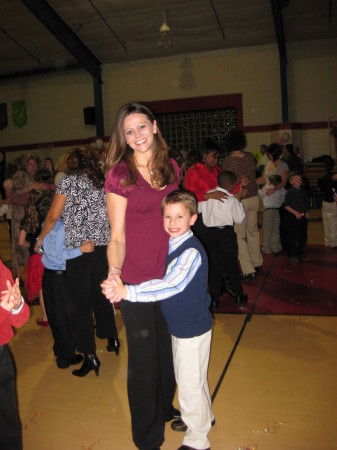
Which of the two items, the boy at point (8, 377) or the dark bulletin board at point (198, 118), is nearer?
the boy at point (8, 377)

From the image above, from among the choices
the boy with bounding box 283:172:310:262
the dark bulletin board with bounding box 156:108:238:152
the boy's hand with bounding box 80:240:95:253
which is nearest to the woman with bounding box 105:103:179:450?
the boy's hand with bounding box 80:240:95:253

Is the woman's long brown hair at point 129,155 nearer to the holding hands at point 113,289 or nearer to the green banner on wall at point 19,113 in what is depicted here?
the holding hands at point 113,289

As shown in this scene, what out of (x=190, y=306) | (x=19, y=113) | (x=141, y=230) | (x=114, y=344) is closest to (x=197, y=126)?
(x=19, y=113)

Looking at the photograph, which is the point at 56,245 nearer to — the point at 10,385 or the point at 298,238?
the point at 10,385

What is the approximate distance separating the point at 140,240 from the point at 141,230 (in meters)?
0.05

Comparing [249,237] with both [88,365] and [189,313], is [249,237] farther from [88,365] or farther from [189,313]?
[189,313]

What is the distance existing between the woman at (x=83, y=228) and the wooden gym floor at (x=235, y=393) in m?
0.33

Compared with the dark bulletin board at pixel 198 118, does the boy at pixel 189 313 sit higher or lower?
lower

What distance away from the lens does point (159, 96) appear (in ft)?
41.7

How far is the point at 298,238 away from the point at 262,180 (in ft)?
3.15

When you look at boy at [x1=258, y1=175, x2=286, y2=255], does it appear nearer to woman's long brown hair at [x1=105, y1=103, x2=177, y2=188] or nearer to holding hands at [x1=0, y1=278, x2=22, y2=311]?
woman's long brown hair at [x1=105, y1=103, x2=177, y2=188]

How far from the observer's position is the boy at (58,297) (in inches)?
125

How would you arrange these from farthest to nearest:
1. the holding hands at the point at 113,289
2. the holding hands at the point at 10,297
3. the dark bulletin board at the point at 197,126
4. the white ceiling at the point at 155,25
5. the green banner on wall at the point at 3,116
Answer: the green banner on wall at the point at 3,116 < the dark bulletin board at the point at 197,126 < the white ceiling at the point at 155,25 < the holding hands at the point at 113,289 < the holding hands at the point at 10,297

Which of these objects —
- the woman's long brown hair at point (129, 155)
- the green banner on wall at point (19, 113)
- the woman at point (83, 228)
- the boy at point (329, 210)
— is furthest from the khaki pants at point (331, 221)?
the green banner on wall at point (19, 113)
